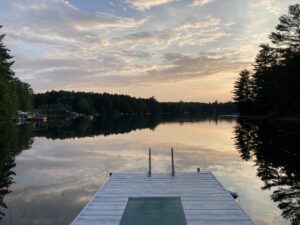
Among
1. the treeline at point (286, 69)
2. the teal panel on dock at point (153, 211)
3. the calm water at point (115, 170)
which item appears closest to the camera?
the teal panel on dock at point (153, 211)

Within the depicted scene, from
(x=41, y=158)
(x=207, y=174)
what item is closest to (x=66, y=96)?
(x=41, y=158)

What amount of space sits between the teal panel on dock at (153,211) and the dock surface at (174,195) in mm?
132

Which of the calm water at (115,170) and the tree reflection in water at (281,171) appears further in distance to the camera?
the tree reflection in water at (281,171)

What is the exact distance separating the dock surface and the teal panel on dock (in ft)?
0.43

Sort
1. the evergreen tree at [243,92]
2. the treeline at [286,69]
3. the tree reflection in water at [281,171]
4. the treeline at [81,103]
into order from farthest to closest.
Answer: the treeline at [81,103] → the evergreen tree at [243,92] → the treeline at [286,69] → the tree reflection in water at [281,171]

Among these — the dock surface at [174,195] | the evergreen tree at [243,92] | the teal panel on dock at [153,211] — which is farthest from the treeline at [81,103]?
the teal panel on dock at [153,211]

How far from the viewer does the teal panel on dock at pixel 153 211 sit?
342 inches

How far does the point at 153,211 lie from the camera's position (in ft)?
31.6

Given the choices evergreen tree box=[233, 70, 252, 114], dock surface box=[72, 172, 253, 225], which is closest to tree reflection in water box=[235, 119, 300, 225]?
dock surface box=[72, 172, 253, 225]

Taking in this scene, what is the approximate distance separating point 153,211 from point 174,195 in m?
1.88

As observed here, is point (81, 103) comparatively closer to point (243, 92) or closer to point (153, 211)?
point (243, 92)

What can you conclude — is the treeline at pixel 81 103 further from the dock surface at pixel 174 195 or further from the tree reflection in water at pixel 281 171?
the dock surface at pixel 174 195

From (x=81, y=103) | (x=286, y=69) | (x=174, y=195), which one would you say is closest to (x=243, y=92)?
(x=286, y=69)

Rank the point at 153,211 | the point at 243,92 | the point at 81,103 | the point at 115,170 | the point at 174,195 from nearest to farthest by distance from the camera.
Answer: the point at 153,211 → the point at 174,195 → the point at 115,170 → the point at 243,92 → the point at 81,103
